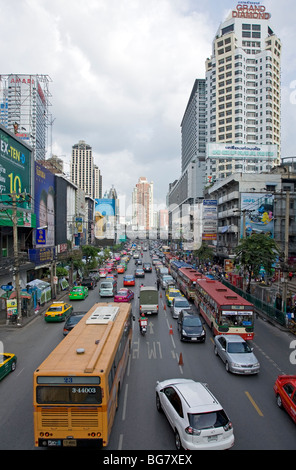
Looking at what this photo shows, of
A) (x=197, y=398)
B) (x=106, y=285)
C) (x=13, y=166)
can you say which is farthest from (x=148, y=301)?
(x=13, y=166)

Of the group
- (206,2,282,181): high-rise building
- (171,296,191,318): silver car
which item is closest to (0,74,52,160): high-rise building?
(206,2,282,181): high-rise building

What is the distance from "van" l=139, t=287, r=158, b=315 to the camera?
25828mm

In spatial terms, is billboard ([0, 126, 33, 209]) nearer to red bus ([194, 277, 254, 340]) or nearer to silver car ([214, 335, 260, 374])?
red bus ([194, 277, 254, 340])

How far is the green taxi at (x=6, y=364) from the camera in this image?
13.9 metres

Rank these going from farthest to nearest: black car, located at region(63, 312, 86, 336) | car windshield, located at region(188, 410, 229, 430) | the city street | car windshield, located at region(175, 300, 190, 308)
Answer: car windshield, located at region(175, 300, 190, 308)
black car, located at region(63, 312, 86, 336)
the city street
car windshield, located at region(188, 410, 229, 430)

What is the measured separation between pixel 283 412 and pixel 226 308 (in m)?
7.76

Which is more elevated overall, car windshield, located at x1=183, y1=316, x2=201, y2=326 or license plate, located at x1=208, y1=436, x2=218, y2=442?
license plate, located at x1=208, y1=436, x2=218, y2=442

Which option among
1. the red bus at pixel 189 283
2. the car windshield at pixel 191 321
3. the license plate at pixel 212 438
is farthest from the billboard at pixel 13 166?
the license plate at pixel 212 438

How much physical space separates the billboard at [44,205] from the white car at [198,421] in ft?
107

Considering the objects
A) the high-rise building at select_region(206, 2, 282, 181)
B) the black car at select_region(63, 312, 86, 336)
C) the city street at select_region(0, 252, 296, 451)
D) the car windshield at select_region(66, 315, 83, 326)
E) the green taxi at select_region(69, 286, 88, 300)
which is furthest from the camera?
the high-rise building at select_region(206, 2, 282, 181)

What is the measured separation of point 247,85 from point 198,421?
4052 inches

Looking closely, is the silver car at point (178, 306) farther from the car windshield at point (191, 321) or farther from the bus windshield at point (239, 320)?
the bus windshield at point (239, 320)

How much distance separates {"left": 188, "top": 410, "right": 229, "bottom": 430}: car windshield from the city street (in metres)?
1.12
